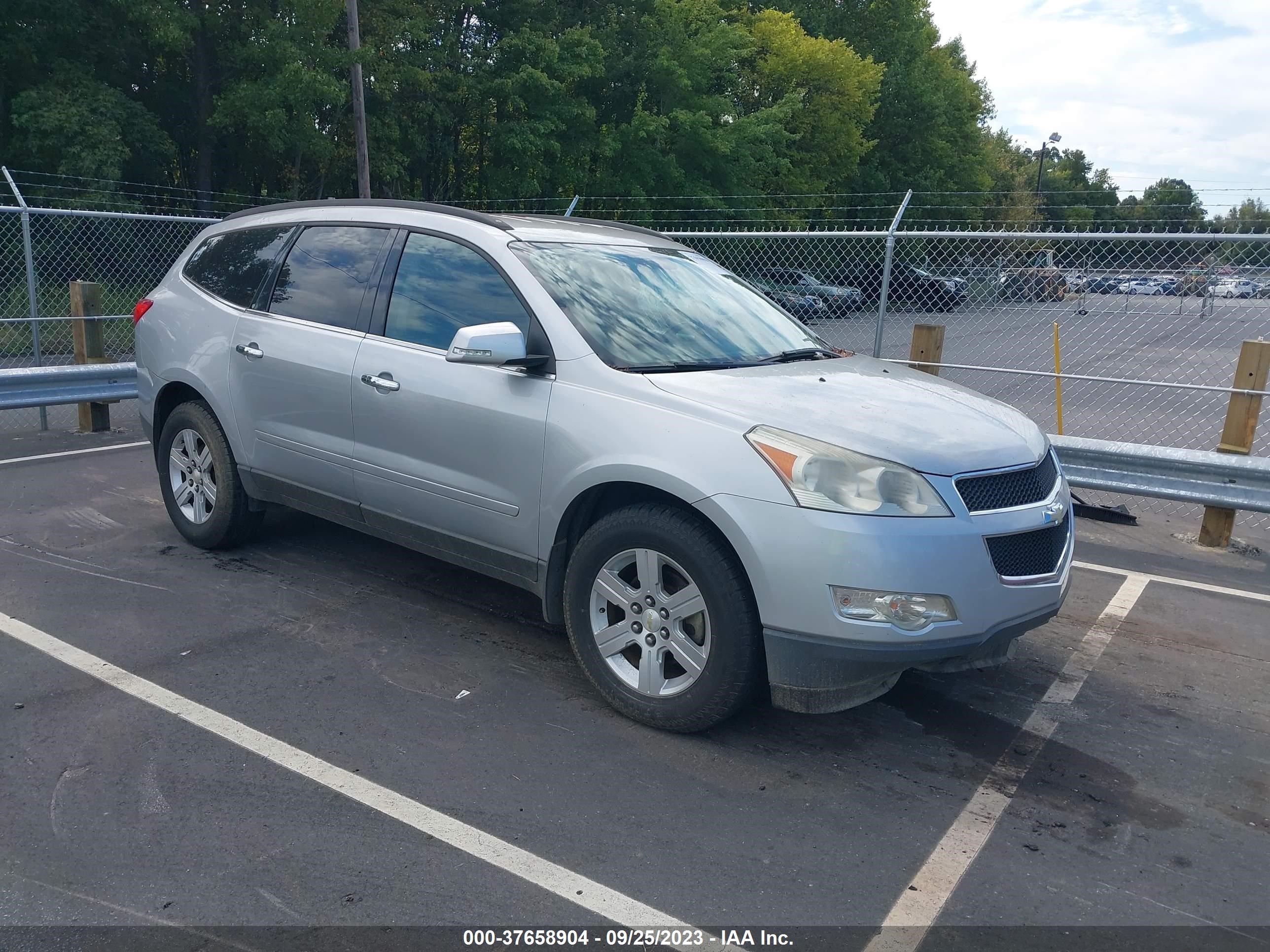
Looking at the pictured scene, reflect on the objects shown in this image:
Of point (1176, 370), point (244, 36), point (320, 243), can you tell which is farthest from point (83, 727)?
point (244, 36)

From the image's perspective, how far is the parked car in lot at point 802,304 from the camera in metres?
11.0

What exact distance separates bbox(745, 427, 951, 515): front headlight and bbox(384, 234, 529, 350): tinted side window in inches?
54.7

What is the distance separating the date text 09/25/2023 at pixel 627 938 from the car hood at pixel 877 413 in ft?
5.19

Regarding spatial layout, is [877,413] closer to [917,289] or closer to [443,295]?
[443,295]

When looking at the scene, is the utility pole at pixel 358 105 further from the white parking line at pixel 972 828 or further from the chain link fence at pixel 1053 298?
the white parking line at pixel 972 828

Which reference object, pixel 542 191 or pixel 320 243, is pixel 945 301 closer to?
pixel 320 243

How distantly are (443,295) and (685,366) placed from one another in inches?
47.2

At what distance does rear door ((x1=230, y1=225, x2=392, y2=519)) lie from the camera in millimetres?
4852

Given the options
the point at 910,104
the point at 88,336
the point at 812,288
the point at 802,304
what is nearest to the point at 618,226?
the point at 88,336

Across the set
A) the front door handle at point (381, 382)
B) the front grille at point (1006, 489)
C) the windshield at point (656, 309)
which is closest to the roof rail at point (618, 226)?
the windshield at point (656, 309)

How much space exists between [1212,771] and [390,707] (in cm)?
309

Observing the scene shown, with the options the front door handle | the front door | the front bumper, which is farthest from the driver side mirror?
the front bumper

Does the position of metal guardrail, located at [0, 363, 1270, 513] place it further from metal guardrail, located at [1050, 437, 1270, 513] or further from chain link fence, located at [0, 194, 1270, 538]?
chain link fence, located at [0, 194, 1270, 538]

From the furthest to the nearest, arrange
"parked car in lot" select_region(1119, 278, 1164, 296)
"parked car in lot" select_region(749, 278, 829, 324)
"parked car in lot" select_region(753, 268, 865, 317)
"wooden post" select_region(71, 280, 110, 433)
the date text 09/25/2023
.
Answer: "parked car in lot" select_region(753, 268, 865, 317)
"parked car in lot" select_region(749, 278, 829, 324)
"parked car in lot" select_region(1119, 278, 1164, 296)
"wooden post" select_region(71, 280, 110, 433)
the date text 09/25/2023
